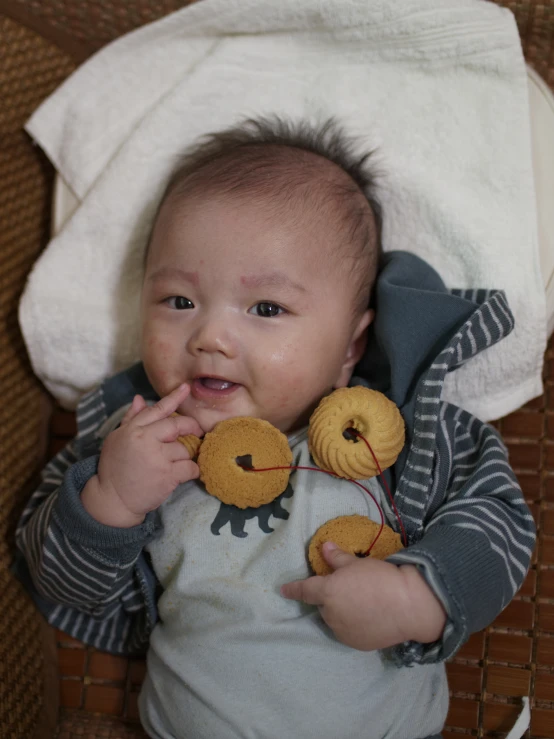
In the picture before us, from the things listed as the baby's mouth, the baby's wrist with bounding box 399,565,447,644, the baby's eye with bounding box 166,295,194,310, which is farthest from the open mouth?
the baby's wrist with bounding box 399,565,447,644

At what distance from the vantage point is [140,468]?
95 cm

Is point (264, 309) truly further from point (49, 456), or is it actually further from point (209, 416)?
point (49, 456)

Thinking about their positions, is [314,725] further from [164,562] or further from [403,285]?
[403,285]

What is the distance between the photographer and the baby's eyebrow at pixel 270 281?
0.99 meters

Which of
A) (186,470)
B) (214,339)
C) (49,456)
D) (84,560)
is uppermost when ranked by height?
(214,339)

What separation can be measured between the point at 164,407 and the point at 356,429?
251 millimetres

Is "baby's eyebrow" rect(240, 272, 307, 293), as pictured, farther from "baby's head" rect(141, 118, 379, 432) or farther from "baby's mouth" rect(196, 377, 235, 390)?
"baby's mouth" rect(196, 377, 235, 390)

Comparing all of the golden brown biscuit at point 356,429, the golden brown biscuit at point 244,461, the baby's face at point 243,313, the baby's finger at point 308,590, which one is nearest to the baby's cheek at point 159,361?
the baby's face at point 243,313

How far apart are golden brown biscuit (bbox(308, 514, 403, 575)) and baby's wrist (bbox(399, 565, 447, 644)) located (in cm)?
8

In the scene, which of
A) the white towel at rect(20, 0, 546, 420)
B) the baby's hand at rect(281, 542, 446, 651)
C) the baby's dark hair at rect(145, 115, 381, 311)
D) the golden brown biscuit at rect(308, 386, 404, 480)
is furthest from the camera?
the white towel at rect(20, 0, 546, 420)

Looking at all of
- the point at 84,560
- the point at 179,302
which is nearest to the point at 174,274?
the point at 179,302

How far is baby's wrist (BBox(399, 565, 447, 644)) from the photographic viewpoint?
2.73 feet

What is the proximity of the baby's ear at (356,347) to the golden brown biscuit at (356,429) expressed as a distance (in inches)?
6.6

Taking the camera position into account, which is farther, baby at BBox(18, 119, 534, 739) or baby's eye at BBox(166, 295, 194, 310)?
baby's eye at BBox(166, 295, 194, 310)
